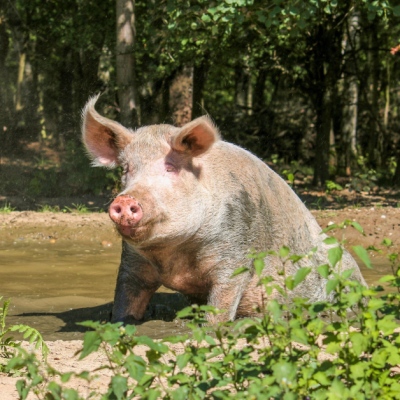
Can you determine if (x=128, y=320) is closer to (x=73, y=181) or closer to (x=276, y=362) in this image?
(x=276, y=362)

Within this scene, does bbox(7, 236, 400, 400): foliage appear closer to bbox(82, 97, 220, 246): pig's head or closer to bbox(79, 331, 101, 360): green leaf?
bbox(79, 331, 101, 360): green leaf

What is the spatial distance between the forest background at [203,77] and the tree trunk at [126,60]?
0.02 metres

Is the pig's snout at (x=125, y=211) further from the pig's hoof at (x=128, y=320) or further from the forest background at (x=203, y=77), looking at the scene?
the forest background at (x=203, y=77)

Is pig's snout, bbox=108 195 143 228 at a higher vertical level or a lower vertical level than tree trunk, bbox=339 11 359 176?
lower

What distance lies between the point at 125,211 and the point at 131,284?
1203mm

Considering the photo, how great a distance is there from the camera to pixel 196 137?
19.8ft

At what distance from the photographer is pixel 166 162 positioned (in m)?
6.01

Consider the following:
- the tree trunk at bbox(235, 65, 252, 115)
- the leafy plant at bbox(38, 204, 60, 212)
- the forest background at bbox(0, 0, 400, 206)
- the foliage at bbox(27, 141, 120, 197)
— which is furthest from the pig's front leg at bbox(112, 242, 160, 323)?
the tree trunk at bbox(235, 65, 252, 115)

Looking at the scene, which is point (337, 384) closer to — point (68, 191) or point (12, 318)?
point (12, 318)

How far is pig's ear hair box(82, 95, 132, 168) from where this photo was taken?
6.25m

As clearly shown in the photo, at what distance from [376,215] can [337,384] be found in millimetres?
8287

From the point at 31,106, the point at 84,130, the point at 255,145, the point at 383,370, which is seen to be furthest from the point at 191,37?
the point at 31,106

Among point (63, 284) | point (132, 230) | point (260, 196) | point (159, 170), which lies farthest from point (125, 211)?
point (63, 284)

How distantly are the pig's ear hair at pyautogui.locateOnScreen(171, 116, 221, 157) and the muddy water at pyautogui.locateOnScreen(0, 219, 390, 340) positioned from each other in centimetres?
128
